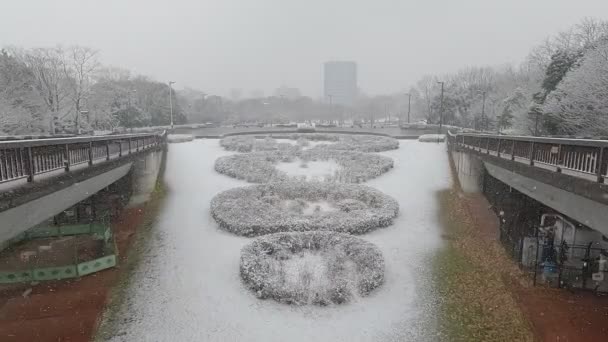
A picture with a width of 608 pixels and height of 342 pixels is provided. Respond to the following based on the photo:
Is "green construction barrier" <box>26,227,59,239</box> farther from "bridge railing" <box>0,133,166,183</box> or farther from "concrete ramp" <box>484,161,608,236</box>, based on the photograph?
"concrete ramp" <box>484,161,608,236</box>

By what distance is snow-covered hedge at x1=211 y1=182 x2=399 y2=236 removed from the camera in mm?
15641

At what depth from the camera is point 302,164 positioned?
28.2 metres

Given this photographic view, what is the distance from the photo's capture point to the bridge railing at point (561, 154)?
25.9 feet

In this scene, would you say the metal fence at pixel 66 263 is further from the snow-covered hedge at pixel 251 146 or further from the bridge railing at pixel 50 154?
the snow-covered hedge at pixel 251 146

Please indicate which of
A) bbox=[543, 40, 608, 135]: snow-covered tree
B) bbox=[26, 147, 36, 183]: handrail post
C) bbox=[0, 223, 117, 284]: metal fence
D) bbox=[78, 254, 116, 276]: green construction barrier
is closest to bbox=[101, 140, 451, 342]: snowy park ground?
bbox=[78, 254, 116, 276]: green construction barrier

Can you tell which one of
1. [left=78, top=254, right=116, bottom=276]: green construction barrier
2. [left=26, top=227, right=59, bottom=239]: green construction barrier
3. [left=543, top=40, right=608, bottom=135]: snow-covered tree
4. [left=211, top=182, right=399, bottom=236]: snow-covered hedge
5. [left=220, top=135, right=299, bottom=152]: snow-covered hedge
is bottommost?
[left=78, top=254, right=116, bottom=276]: green construction barrier

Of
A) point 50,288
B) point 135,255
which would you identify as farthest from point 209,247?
point 50,288

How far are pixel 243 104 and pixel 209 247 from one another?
4084 inches

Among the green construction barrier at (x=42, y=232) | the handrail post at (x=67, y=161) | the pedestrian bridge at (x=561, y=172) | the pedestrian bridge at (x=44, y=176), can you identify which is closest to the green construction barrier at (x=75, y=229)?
the green construction barrier at (x=42, y=232)

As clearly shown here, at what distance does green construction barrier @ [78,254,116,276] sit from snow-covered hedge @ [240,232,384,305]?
4.56 m

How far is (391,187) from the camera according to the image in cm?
2258

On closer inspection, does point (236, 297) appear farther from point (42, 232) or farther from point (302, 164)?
point (302, 164)

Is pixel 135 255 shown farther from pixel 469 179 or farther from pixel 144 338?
pixel 469 179

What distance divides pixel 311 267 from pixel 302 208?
605 centimetres
